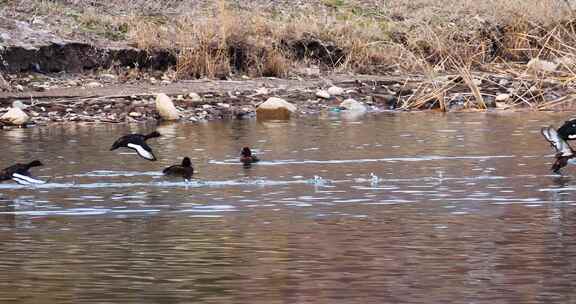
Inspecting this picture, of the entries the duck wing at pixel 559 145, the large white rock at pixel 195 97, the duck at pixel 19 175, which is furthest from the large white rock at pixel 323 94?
the duck at pixel 19 175

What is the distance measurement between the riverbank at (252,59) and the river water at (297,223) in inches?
201

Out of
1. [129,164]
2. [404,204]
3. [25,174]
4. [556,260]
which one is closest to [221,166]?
[129,164]

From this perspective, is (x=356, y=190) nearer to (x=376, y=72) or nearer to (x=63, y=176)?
(x=63, y=176)

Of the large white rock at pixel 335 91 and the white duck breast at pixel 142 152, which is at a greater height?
the large white rock at pixel 335 91

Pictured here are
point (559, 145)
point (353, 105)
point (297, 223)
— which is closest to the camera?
point (297, 223)

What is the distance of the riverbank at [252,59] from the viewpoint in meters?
24.5

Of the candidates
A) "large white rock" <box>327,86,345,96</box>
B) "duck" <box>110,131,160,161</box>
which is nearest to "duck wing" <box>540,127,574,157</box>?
"duck" <box>110,131,160,161</box>

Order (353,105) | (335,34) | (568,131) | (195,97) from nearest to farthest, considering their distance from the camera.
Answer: (568,131), (195,97), (353,105), (335,34)

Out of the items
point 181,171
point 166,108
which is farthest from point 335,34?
point 181,171

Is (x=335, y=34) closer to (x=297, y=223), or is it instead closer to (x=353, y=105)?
(x=353, y=105)

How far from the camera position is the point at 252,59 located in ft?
90.5

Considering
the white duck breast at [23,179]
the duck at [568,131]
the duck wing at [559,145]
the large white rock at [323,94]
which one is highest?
the large white rock at [323,94]

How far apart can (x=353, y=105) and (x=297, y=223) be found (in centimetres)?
1412

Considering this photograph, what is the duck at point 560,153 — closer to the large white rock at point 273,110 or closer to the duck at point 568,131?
the duck at point 568,131
